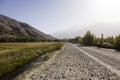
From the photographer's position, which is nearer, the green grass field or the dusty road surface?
the dusty road surface

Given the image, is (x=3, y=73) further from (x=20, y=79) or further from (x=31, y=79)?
(x=31, y=79)

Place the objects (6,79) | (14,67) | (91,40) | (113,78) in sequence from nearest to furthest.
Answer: (113,78) → (6,79) → (14,67) → (91,40)

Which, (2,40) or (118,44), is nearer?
(118,44)

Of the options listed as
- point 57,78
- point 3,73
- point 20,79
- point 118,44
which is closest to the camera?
point 57,78

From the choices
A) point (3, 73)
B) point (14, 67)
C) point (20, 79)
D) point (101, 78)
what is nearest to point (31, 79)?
point (20, 79)

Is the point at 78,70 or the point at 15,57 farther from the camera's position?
the point at 15,57

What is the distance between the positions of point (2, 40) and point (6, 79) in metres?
125

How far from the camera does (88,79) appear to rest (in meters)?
17.6

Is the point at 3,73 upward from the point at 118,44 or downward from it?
downward

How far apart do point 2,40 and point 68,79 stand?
133 m

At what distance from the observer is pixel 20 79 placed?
2103 centimetres

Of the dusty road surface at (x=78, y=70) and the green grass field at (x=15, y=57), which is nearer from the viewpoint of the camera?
the dusty road surface at (x=78, y=70)

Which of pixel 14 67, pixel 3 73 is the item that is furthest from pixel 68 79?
pixel 14 67

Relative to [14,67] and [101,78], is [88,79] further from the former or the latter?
[14,67]
